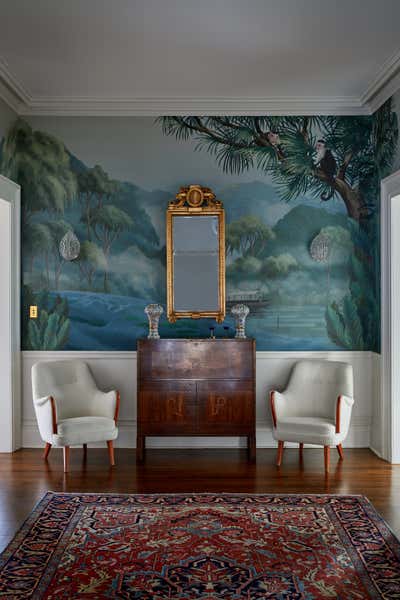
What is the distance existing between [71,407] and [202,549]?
8.09 feet

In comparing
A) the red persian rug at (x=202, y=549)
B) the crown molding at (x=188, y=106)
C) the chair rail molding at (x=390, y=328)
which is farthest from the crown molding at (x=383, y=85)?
the red persian rug at (x=202, y=549)

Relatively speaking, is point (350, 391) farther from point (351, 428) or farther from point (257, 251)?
point (257, 251)

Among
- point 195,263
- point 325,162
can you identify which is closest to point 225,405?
point 195,263

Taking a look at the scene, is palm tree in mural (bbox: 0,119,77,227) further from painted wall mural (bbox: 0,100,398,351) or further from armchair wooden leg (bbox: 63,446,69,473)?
armchair wooden leg (bbox: 63,446,69,473)

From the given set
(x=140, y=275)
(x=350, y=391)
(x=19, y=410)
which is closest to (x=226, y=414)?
(x=350, y=391)

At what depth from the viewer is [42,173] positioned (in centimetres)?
587

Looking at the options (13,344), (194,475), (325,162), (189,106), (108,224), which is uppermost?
(189,106)

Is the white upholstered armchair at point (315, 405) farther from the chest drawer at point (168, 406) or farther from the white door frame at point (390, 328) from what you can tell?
the chest drawer at point (168, 406)

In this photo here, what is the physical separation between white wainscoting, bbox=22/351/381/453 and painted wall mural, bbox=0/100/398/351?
0.33ft

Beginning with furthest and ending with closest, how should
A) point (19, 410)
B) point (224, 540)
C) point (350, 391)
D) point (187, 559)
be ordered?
point (19, 410)
point (350, 391)
point (224, 540)
point (187, 559)

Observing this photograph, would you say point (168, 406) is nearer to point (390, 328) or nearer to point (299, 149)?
point (390, 328)

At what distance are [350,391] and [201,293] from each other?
1.66 m

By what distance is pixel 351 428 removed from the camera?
5879 millimetres

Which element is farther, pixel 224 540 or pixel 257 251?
pixel 257 251
